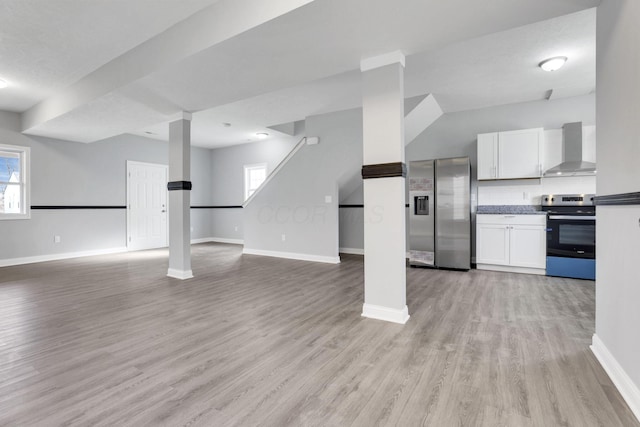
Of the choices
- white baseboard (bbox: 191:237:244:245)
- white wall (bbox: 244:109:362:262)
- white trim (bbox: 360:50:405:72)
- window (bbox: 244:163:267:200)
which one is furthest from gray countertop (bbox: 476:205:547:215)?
white baseboard (bbox: 191:237:244:245)

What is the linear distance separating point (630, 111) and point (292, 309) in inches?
113

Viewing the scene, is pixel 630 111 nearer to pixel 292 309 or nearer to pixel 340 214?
pixel 292 309

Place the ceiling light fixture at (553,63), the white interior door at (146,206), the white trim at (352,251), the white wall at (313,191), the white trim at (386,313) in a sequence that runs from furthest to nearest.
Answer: the white interior door at (146,206) → the white trim at (352,251) → the white wall at (313,191) → the ceiling light fixture at (553,63) → the white trim at (386,313)

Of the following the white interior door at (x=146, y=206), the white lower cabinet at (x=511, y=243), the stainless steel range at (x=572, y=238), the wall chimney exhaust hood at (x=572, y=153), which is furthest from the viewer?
the white interior door at (x=146, y=206)

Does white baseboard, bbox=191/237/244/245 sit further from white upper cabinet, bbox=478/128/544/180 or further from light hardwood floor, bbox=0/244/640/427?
white upper cabinet, bbox=478/128/544/180

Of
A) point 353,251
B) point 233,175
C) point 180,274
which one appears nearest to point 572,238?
point 353,251

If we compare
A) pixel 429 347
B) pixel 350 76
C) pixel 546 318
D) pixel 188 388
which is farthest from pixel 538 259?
pixel 188 388

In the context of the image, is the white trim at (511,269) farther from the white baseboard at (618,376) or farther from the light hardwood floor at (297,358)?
the white baseboard at (618,376)

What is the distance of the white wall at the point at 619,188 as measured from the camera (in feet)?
5.16

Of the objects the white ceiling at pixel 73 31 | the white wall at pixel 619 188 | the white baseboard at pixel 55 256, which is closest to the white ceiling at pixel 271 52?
the white ceiling at pixel 73 31

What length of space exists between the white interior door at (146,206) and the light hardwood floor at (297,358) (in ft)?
11.3

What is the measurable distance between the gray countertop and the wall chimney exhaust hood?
25.8 inches

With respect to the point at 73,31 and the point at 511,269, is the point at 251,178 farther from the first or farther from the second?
the point at 511,269

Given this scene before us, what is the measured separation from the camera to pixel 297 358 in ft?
6.88
